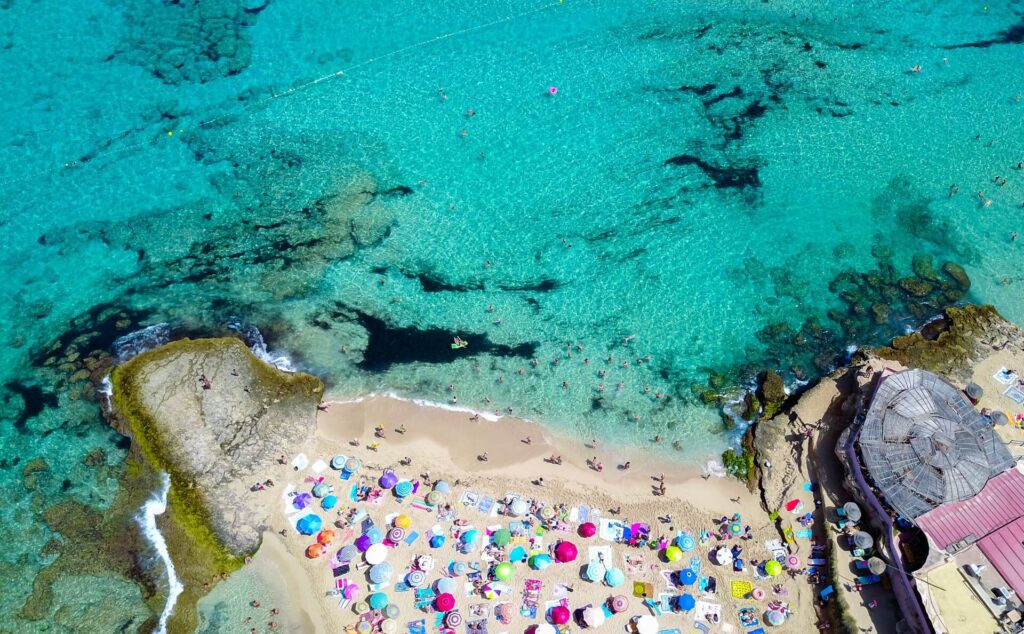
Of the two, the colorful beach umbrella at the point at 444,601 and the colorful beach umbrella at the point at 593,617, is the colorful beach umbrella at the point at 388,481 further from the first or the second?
Result: the colorful beach umbrella at the point at 593,617

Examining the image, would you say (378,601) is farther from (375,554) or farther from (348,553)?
(348,553)

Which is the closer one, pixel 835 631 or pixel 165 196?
pixel 835 631

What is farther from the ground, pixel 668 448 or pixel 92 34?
pixel 92 34

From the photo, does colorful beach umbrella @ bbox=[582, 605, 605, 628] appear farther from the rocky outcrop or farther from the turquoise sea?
the rocky outcrop

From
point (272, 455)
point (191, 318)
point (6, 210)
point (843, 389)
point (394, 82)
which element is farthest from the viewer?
point (394, 82)

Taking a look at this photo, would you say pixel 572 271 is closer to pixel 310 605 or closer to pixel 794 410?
pixel 794 410

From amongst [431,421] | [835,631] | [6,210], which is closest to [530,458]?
[431,421]
